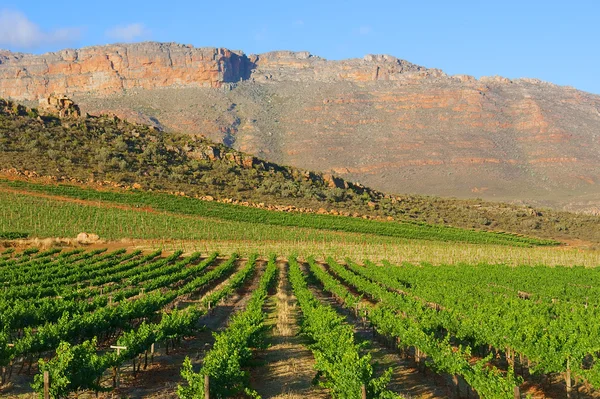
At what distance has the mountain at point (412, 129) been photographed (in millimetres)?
134625

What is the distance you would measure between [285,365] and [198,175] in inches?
2668

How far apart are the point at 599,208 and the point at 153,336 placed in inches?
4426

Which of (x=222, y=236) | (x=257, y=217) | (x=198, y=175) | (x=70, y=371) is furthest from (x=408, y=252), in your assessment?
(x=70, y=371)

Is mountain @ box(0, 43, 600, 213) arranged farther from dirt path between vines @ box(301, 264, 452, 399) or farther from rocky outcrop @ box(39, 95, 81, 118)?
dirt path between vines @ box(301, 264, 452, 399)

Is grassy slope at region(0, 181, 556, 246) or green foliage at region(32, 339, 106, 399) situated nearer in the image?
green foliage at region(32, 339, 106, 399)

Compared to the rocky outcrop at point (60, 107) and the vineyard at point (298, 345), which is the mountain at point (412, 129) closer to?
the rocky outcrop at point (60, 107)

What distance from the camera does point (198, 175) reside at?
8225cm

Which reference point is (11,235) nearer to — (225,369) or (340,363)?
(225,369)

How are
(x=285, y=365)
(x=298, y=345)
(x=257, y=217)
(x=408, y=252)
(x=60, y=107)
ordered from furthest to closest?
(x=60, y=107) → (x=257, y=217) → (x=408, y=252) → (x=298, y=345) → (x=285, y=365)

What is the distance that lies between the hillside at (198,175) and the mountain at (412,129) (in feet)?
112

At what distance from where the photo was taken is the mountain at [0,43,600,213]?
135 meters

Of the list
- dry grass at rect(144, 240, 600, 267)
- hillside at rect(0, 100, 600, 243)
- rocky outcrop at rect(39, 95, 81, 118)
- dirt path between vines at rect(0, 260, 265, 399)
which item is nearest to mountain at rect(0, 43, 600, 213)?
hillside at rect(0, 100, 600, 243)

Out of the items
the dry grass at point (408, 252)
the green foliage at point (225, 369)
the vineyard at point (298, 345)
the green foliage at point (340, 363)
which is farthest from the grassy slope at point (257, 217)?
the green foliage at point (225, 369)

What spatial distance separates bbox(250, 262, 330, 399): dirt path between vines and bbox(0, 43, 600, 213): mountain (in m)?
105
